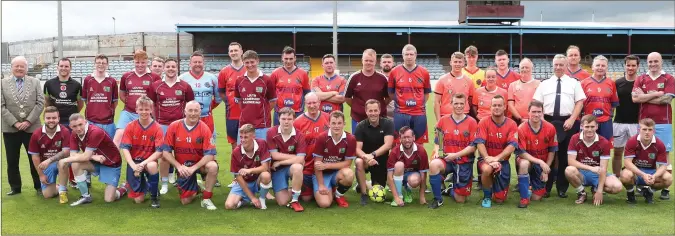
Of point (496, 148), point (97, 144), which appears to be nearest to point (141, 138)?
point (97, 144)

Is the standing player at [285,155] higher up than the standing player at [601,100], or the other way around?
the standing player at [601,100]

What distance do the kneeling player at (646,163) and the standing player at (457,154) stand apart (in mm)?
1734

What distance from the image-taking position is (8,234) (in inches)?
193

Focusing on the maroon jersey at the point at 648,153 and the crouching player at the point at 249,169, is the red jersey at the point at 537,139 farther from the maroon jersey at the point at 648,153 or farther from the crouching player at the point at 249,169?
the crouching player at the point at 249,169

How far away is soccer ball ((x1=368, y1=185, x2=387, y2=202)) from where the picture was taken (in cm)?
607

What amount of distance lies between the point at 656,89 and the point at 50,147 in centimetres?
714

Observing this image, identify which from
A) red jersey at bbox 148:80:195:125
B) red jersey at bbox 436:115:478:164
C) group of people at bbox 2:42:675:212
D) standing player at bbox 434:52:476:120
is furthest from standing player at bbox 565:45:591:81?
red jersey at bbox 148:80:195:125

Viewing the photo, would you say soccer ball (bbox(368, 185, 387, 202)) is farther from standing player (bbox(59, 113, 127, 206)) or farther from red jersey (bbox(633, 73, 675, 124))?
red jersey (bbox(633, 73, 675, 124))

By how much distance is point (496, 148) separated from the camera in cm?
617

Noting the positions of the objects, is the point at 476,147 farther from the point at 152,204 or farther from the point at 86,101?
the point at 86,101

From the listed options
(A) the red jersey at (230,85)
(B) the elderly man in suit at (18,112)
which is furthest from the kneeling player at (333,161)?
(B) the elderly man in suit at (18,112)

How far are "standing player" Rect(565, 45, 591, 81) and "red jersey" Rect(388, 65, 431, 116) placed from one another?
1.88m

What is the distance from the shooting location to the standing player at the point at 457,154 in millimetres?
6031

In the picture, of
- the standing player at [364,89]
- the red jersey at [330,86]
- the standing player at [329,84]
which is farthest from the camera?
the red jersey at [330,86]
